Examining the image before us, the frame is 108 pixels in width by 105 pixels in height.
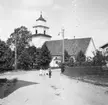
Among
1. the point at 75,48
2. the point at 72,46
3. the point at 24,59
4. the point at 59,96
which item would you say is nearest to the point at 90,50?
the point at 75,48

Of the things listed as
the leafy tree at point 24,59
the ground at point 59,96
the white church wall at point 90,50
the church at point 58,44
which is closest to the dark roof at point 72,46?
the church at point 58,44

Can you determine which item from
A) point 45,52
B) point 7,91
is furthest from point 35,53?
point 7,91

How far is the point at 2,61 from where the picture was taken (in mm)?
40781

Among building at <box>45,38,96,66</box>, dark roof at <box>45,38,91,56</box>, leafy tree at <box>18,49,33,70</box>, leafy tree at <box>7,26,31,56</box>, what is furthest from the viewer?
dark roof at <box>45,38,91,56</box>

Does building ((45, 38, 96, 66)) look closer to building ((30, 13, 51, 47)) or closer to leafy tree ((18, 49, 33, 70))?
building ((30, 13, 51, 47))

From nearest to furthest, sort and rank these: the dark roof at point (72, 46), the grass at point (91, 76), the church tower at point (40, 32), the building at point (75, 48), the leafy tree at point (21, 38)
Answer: the grass at point (91, 76)
the leafy tree at point (21, 38)
the building at point (75, 48)
the dark roof at point (72, 46)
the church tower at point (40, 32)

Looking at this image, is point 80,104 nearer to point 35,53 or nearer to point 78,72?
point 78,72

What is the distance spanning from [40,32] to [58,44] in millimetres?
8443

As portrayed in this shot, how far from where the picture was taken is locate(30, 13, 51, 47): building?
81375 mm

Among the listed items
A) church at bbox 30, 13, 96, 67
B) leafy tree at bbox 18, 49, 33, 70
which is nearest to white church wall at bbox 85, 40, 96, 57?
church at bbox 30, 13, 96, 67

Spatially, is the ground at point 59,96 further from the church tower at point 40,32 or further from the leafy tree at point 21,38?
the church tower at point 40,32

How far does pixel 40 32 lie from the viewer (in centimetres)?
8194

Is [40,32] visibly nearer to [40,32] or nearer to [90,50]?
[40,32]

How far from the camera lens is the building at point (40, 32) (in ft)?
267
